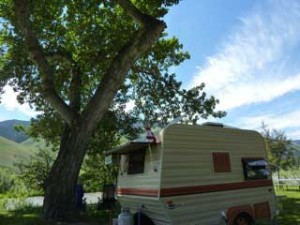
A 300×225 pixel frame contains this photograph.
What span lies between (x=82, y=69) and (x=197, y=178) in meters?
9.25

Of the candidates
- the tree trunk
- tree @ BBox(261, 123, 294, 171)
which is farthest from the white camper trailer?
tree @ BBox(261, 123, 294, 171)

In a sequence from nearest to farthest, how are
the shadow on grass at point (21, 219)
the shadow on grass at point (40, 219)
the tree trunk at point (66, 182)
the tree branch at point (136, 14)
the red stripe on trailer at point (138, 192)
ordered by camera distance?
1. the red stripe on trailer at point (138, 192)
2. the shadow on grass at point (21, 219)
3. the shadow on grass at point (40, 219)
4. the tree trunk at point (66, 182)
5. the tree branch at point (136, 14)

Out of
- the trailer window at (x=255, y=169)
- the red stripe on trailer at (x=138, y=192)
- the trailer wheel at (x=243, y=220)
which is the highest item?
the trailer window at (x=255, y=169)

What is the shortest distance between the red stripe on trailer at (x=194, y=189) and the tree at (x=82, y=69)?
293cm

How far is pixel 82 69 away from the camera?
16438 mm

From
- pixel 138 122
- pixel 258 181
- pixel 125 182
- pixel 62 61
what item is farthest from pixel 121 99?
pixel 258 181

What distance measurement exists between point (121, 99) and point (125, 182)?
9098 millimetres

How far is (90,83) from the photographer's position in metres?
18.0

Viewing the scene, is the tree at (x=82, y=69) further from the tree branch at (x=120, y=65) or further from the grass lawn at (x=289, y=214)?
the grass lawn at (x=289, y=214)

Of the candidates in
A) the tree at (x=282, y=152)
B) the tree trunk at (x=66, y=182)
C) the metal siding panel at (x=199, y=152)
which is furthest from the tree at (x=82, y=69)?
the tree at (x=282, y=152)

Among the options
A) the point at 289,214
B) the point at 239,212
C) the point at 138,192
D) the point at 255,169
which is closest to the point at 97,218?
the point at 138,192

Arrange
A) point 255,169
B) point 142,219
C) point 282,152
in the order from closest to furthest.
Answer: point 142,219
point 255,169
point 282,152

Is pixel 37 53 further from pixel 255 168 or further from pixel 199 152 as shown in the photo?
pixel 255 168

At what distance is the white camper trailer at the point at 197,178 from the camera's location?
873cm
